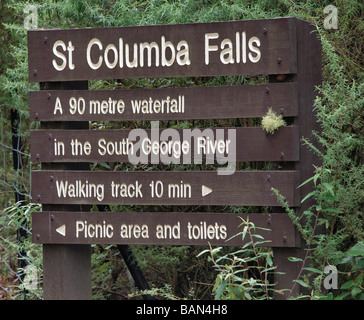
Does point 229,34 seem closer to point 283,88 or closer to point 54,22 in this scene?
point 283,88

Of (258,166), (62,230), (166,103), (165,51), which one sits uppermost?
(165,51)

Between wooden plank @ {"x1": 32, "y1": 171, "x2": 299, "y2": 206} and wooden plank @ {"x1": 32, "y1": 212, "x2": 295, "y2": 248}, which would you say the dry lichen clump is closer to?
wooden plank @ {"x1": 32, "y1": 171, "x2": 299, "y2": 206}

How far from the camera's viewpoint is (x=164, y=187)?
436 centimetres

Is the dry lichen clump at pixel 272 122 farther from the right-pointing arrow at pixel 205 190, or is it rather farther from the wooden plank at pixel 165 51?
the right-pointing arrow at pixel 205 190

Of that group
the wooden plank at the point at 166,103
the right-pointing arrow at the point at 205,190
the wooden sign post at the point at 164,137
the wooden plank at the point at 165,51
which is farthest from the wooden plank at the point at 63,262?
the right-pointing arrow at the point at 205,190

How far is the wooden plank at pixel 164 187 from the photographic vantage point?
13.7ft

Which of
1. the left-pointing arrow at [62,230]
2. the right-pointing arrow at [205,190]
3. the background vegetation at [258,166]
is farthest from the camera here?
the left-pointing arrow at [62,230]

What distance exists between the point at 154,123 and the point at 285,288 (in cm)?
149

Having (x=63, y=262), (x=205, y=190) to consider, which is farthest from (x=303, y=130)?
(x=63, y=262)

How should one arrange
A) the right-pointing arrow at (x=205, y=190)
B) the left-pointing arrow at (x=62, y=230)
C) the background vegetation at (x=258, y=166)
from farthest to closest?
the left-pointing arrow at (x=62, y=230), the right-pointing arrow at (x=205, y=190), the background vegetation at (x=258, y=166)

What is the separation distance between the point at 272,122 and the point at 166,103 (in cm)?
73

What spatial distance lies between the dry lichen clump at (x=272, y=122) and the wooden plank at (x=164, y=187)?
278 millimetres

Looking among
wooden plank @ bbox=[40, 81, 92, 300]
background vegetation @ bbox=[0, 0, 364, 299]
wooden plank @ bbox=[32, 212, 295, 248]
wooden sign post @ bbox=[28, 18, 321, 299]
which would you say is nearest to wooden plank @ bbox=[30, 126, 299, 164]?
wooden sign post @ bbox=[28, 18, 321, 299]

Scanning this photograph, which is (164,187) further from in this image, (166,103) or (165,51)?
(165,51)
